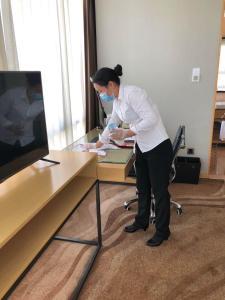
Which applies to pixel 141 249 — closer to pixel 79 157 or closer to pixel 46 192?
pixel 79 157

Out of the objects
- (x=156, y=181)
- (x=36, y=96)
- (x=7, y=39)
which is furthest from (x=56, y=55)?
(x=156, y=181)

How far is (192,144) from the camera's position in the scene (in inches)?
135

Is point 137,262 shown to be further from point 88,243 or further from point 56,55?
point 56,55

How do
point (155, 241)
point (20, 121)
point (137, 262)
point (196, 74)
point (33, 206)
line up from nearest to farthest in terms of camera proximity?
point (33, 206) < point (20, 121) < point (137, 262) < point (155, 241) < point (196, 74)

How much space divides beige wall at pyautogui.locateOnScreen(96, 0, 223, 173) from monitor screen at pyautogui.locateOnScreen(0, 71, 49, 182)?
199cm

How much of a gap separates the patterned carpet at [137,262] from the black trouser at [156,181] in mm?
195

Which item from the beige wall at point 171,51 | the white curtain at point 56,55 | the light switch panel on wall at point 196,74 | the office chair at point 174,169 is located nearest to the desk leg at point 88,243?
the office chair at point 174,169

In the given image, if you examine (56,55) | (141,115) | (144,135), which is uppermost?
(56,55)

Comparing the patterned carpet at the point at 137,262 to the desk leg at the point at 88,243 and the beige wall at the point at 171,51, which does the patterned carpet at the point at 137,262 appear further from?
the beige wall at the point at 171,51

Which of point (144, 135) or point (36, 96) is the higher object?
point (36, 96)

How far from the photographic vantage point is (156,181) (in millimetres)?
2045

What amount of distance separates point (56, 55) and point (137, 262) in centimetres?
207

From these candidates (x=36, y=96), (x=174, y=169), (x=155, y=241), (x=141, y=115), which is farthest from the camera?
(x=174, y=169)

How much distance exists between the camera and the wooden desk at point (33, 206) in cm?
109
